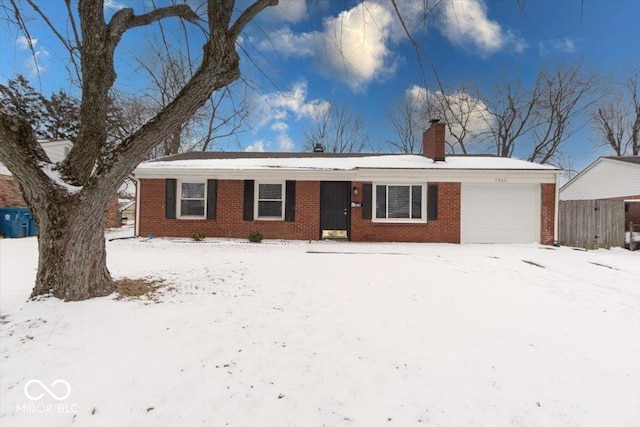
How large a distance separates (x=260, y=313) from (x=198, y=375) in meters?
1.25

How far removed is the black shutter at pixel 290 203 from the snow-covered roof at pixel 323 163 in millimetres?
665

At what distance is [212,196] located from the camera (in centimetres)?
1082

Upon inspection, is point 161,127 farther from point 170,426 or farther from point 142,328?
point 170,426

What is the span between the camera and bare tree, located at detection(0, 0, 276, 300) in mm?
3434

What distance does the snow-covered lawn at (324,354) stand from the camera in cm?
201

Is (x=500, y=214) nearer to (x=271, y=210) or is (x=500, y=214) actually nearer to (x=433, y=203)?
(x=433, y=203)

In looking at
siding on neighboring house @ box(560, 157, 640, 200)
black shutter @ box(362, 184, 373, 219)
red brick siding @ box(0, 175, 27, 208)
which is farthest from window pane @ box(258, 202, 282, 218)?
siding on neighboring house @ box(560, 157, 640, 200)

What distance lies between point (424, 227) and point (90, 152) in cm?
962

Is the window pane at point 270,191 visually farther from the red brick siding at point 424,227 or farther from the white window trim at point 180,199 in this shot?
the red brick siding at point 424,227

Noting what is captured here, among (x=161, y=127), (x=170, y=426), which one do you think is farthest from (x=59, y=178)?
(x=170, y=426)

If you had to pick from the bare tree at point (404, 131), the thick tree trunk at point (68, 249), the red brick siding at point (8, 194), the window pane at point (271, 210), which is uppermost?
the bare tree at point (404, 131)

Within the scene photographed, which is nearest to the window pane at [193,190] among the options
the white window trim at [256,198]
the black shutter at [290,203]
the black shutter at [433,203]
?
the white window trim at [256,198]

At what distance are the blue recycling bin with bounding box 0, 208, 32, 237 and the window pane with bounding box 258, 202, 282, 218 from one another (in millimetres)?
9284

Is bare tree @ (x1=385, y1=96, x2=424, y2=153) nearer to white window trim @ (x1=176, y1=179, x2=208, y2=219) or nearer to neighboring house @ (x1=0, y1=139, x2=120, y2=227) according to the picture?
white window trim @ (x1=176, y1=179, x2=208, y2=219)
